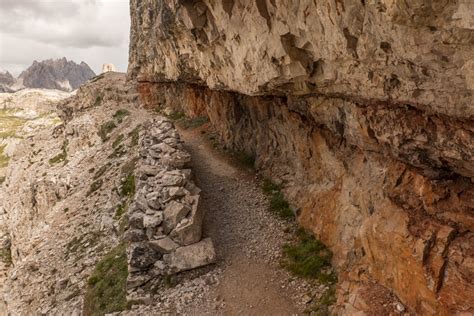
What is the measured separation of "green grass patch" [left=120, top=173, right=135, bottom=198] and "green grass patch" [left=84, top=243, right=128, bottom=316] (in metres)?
7.07

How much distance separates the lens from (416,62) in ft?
29.2

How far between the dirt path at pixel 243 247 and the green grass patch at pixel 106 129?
86.4ft

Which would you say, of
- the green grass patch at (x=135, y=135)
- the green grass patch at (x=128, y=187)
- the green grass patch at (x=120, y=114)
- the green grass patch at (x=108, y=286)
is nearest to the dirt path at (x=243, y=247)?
the green grass patch at (x=108, y=286)

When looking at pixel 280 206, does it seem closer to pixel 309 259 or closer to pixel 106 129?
pixel 309 259

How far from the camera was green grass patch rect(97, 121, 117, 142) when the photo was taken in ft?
163

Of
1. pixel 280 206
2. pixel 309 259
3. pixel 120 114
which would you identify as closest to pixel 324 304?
pixel 309 259

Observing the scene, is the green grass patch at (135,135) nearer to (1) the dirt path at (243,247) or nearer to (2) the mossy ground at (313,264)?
(1) the dirt path at (243,247)

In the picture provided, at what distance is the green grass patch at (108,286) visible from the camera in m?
17.9

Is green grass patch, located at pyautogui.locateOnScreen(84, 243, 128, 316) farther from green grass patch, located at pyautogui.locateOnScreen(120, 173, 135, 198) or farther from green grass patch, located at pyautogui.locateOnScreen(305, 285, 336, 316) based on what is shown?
green grass patch, located at pyautogui.locateOnScreen(305, 285, 336, 316)

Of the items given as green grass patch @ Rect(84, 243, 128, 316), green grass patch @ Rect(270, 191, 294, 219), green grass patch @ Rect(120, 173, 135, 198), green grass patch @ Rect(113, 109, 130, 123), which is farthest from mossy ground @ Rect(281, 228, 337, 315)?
green grass patch @ Rect(113, 109, 130, 123)

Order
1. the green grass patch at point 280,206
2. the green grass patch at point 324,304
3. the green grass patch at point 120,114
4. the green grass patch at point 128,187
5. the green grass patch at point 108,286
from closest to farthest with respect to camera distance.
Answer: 1. the green grass patch at point 324,304
2. the green grass patch at point 108,286
3. the green grass patch at point 280,206
4. the green grass patch at point 128,187
5. the green grass patch at point 120,114

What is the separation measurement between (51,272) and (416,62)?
27.0 m

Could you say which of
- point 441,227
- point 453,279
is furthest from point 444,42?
point 453,279

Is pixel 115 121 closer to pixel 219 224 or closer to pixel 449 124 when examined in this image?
pixel 219 224
